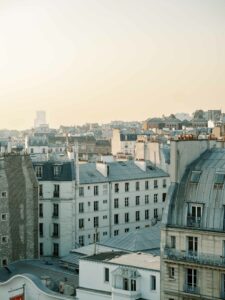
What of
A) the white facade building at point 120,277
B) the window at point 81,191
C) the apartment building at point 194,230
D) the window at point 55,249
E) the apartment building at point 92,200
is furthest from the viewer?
the window at point 81,191

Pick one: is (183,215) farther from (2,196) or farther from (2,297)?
(2,196)

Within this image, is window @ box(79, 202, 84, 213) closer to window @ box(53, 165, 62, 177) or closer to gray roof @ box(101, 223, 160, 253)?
window @ box(53, 165, 62, 177)

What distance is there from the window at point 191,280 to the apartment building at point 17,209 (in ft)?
87.5

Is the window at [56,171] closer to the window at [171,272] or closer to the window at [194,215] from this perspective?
the window at [171,272]

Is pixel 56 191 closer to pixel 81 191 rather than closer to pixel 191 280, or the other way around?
pixel 81 191

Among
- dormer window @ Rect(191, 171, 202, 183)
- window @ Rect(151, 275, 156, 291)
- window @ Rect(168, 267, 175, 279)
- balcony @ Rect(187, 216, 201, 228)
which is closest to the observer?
balcony @ Rect(187, 216, 201, 228)

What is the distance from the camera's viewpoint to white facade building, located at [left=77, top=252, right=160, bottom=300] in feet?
150

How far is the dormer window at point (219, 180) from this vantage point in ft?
140

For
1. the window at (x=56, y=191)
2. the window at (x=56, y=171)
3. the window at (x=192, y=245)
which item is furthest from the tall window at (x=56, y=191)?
the window at (x=192, y=245)

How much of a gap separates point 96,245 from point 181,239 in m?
17.0

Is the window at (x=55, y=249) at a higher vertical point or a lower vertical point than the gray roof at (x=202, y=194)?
lower

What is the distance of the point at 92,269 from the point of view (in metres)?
49.2

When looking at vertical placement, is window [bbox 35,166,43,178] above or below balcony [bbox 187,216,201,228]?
above

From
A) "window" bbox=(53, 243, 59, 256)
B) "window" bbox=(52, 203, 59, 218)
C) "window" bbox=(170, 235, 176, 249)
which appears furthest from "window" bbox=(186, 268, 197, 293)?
"window" bbox=(52, 203, 59, 218)
